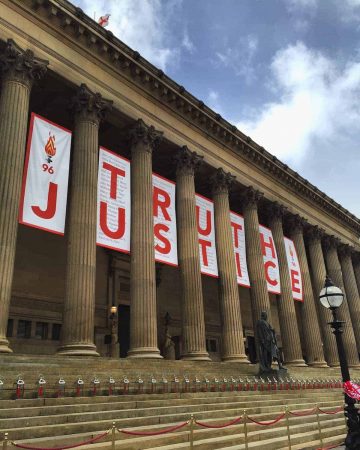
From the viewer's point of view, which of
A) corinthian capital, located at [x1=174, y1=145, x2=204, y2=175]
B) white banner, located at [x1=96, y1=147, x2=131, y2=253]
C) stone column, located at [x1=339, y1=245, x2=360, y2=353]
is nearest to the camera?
white banner, located at [x1=96, y1=147, x2=131, y2=253]

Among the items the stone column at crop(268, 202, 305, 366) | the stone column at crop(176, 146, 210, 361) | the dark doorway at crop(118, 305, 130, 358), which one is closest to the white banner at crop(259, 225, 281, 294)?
the stone column at crop(268, 202, 305, 366)

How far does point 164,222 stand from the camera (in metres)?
22.6

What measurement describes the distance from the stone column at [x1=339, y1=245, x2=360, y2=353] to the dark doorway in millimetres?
24894

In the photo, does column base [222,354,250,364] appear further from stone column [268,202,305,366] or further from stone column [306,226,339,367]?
stone column [306,226,339,367]

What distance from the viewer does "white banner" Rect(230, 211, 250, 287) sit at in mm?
26938

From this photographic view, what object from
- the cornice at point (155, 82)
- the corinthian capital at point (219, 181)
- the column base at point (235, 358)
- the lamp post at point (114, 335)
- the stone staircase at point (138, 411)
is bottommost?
the stone staircase at point (138, 411)

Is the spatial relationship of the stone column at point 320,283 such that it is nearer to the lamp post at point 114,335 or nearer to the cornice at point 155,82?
the cornice at point 155,82

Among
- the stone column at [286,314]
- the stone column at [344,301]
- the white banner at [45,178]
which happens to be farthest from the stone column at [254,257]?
the white banner at [45,178]

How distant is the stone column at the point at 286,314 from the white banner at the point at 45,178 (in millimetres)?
19223

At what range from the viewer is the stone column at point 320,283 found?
117ft

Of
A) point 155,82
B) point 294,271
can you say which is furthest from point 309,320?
point 155,82

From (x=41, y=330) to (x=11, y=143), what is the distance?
1096 centimetres

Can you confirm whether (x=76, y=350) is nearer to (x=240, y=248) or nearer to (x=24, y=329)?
(x=24, y=329)

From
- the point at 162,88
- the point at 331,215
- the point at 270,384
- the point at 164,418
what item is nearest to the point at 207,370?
the point at 270,384
